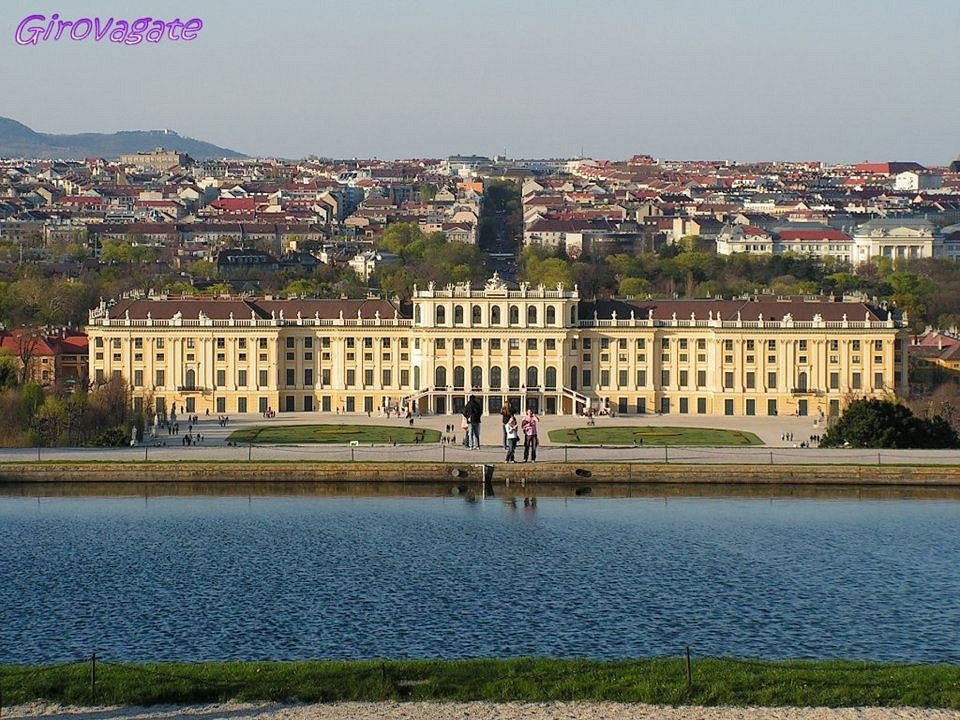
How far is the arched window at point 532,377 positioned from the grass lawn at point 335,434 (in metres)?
9.15

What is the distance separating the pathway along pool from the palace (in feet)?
90.5

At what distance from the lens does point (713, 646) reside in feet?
108

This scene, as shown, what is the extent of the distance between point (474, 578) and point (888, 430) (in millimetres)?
25221

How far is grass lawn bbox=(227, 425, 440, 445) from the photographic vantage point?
6544 cm

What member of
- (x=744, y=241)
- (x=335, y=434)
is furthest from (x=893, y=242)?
(x=335, y=434)

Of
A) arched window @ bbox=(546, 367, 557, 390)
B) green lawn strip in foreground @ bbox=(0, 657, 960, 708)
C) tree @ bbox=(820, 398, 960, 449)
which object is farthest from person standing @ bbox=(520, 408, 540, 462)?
green lawn strip in foreground @ bbox=(0, 657, 960, 708)

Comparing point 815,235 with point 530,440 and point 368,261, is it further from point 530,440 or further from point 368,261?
point 530,440

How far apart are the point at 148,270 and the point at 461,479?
79.3 metres

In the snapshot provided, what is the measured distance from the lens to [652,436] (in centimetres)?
6738

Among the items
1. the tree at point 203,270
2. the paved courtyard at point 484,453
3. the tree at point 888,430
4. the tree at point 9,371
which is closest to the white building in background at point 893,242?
the tree at point 203,270

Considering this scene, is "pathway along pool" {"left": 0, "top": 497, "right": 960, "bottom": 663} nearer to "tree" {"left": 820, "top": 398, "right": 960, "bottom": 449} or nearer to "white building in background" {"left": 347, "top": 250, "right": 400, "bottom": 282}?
"tree" {"left": 820, "top": 398, "right": 960, "bottom": 449}

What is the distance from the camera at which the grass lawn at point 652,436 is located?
64.8 metres

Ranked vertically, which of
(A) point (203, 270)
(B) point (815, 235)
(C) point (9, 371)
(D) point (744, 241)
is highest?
(B) point (815, 235)

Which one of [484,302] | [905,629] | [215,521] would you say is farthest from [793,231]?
[905,629]
